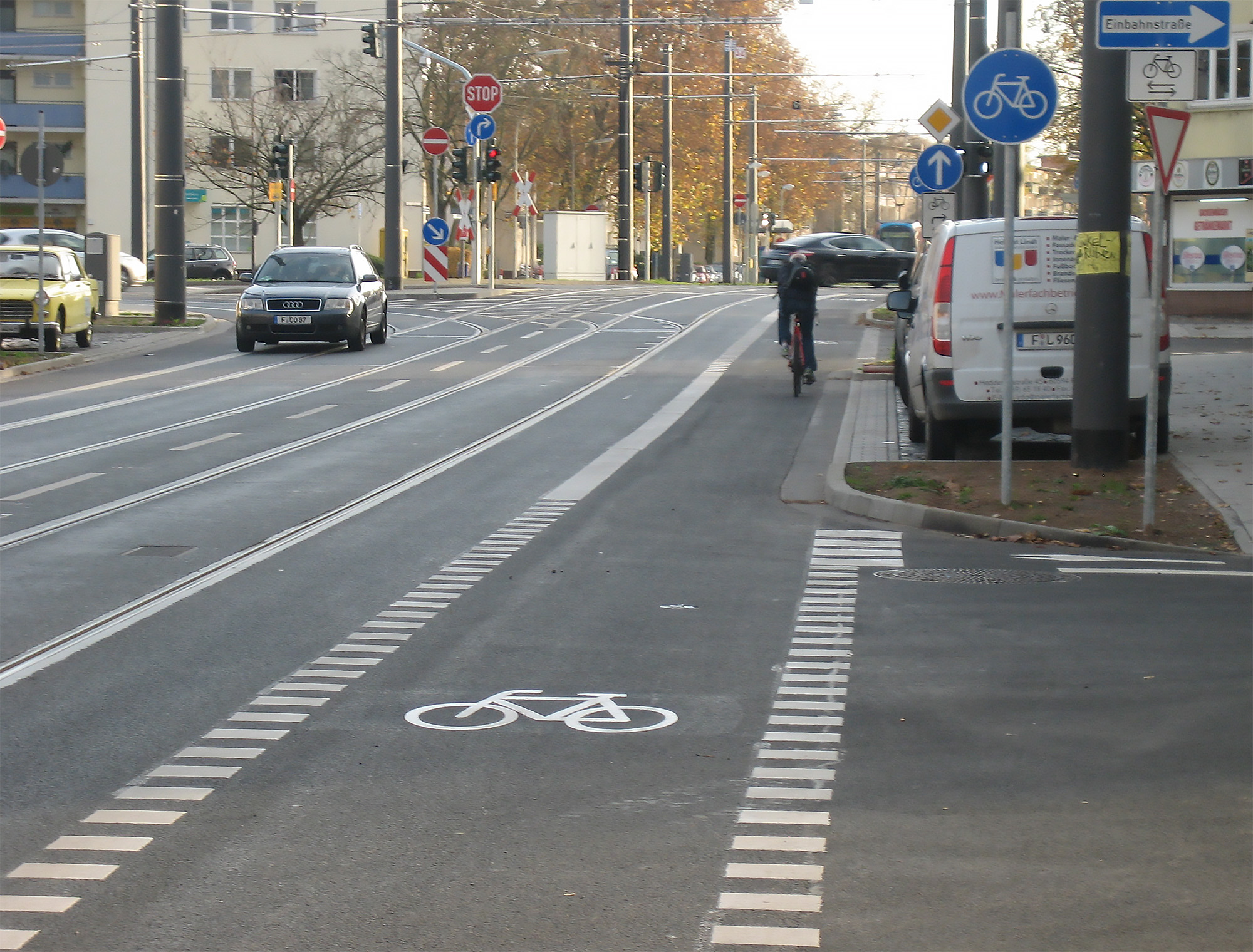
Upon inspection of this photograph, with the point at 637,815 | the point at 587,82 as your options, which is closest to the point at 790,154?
the point at 587,82

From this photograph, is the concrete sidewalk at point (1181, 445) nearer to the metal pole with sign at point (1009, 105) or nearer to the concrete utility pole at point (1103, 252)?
the metal pole with sign at point (1009, 105)

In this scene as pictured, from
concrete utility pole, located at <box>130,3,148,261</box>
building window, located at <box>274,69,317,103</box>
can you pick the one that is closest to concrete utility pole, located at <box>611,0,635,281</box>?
concrete utility pole, located at <box>130,3,148,261</box>

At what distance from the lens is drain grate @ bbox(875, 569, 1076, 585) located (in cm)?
955

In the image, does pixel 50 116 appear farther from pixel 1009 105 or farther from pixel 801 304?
pixel 1009 105

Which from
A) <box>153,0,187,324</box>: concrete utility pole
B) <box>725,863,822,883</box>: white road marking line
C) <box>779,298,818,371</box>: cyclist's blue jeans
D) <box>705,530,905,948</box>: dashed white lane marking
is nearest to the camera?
<box>705,530,905,948</box>: dashed white lane marking

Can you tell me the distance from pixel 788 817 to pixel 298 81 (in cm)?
7048

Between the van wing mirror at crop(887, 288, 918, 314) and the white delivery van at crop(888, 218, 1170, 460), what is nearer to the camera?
the white delivery van at crop(888, 218, 1170, 460)

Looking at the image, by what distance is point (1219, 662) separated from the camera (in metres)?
7.46

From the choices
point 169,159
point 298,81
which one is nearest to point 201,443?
point 169,159

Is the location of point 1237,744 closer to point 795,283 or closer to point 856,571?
point 856,571

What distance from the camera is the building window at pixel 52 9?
7400 cm

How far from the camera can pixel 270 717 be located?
6.49 metres

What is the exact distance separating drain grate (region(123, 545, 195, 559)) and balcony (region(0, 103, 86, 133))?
66.9 m

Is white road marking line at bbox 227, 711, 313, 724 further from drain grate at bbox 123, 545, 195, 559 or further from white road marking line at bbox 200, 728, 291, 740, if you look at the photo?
drain grate at bbox 123, 545, 195, 559
